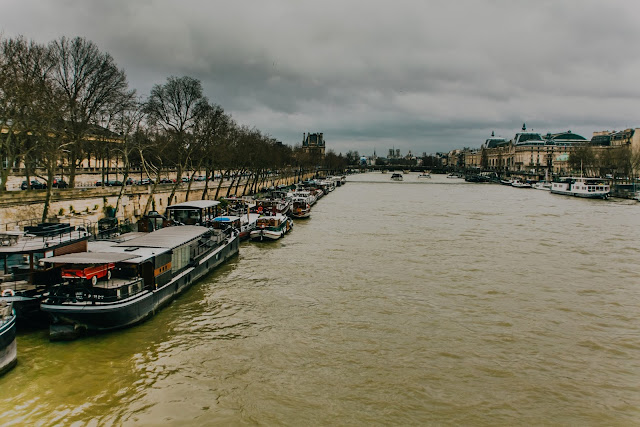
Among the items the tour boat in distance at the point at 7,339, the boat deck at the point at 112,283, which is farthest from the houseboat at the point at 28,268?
the tour boat in distance at the point at 7,339

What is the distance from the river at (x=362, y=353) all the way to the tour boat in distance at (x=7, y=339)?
0.97 feet

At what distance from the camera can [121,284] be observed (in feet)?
52.2

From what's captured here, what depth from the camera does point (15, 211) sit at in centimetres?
2778

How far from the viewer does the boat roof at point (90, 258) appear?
14625 millimetres

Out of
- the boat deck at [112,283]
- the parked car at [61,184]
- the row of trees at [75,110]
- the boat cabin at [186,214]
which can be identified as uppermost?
the row of trees at [75,110]

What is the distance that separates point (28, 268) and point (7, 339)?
461 cm

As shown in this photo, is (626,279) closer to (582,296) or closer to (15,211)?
(582,296)

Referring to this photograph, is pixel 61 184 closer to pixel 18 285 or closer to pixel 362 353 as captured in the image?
pixel 18 285

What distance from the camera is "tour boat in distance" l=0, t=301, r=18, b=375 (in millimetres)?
11852

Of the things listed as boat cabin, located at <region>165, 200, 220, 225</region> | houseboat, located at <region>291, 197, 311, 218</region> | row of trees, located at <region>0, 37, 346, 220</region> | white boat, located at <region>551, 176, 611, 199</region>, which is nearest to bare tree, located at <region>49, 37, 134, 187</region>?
row of trees, located at <region>0, 37, 346, 220</region>

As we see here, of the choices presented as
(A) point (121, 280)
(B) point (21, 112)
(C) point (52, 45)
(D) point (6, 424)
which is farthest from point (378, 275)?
(C) point (52, 45)

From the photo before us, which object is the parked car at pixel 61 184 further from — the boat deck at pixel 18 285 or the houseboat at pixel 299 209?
the boat deck at pixel 18 285

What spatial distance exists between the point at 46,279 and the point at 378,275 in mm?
14680

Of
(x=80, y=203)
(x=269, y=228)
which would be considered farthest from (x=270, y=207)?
(x=80, y=203)
